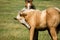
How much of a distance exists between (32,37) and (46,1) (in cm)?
1547

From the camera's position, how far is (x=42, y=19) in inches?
217

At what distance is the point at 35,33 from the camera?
18.8 feet

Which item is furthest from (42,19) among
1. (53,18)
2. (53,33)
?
(53,33)

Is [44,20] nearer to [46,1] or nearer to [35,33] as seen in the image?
[35,33]

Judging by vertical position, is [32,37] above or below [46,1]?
above

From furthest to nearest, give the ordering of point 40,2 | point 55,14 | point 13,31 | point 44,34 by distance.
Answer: point 40,2 → point 13,31 → point 44,34 → point 55,14

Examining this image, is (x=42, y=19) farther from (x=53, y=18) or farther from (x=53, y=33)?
(x=53, y=33)

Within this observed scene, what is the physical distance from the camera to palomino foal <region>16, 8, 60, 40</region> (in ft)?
18.0

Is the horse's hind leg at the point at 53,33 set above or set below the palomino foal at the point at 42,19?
below

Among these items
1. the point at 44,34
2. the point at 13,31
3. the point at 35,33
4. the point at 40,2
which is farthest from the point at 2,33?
the point at 40,2

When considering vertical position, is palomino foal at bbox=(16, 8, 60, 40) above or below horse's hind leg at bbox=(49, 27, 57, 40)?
above

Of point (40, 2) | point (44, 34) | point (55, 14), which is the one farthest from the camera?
point (40, 2)

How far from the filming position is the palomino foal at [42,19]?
5.50 meters

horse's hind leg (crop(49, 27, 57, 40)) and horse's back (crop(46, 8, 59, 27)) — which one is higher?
horse's back (crop(46, 8, 59, 27))
